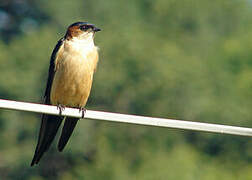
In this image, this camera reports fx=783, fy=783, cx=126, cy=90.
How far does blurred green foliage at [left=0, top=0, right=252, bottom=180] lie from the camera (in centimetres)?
2581

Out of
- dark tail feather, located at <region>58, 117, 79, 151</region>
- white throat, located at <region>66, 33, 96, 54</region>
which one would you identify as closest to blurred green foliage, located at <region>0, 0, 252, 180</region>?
white throat, located at <region>66, 33, 96, 54</region>

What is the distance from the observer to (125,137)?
1067 inches

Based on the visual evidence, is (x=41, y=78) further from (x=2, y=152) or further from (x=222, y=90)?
(x=222, y=90)

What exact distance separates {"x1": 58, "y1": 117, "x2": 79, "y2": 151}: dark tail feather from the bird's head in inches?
34.8

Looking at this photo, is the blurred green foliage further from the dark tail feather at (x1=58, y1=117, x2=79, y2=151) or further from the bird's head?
the dark tail feather at (x1=58, y1=117, x2=79, y2=151)

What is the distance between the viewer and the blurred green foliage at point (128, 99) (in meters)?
25.8

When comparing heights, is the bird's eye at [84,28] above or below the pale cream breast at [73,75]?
above

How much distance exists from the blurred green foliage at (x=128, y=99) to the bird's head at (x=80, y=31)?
16763 millimetres

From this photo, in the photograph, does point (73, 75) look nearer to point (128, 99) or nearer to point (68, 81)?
point (68, 81)

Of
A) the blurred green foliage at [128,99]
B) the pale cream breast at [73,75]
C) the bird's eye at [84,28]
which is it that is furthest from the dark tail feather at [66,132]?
the blurred green foliage at [128,99]

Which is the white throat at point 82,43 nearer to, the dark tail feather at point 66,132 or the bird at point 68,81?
the bird at point 68,81

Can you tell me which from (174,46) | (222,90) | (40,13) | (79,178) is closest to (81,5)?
(40,13)

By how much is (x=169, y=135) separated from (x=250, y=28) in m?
12.1

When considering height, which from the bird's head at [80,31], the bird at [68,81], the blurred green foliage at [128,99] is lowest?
the blurred green foliage at [128,99]
